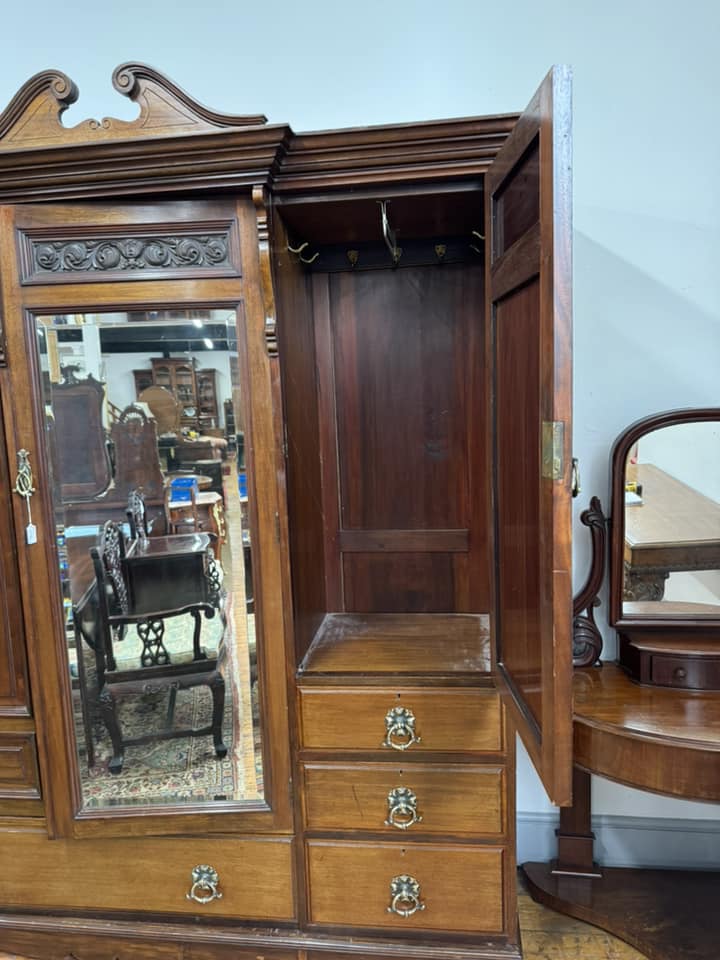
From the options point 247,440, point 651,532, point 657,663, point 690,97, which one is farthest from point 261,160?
point 657,663

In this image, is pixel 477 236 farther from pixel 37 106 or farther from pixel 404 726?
pixel 404 726

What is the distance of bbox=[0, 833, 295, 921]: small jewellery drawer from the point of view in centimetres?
143

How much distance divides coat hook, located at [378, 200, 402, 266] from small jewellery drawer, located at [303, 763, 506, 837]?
1182 mm

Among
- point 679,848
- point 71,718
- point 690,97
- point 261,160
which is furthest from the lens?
point 679,848

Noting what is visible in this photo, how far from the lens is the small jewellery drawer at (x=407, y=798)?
1.37 meters

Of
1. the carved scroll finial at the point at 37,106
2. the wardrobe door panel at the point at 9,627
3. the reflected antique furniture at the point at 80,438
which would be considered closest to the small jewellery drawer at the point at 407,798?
the wardrobe door panel at the point at 9,627

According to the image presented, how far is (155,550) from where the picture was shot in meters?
1.38

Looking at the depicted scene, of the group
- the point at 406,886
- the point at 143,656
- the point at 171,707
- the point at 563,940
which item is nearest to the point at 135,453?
the point at 143,656

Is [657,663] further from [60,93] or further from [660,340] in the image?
[60,93]

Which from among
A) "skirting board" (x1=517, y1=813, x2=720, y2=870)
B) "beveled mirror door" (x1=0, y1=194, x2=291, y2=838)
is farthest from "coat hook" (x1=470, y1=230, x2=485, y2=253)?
"skirting board" (x1=517, y1=813, x2=720, y2=870)

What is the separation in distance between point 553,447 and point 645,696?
2.84 feet

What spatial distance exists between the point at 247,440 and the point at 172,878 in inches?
41.7

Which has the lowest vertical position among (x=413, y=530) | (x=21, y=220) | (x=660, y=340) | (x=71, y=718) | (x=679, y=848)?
(x=679, y=848)

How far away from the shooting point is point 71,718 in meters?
1.40
